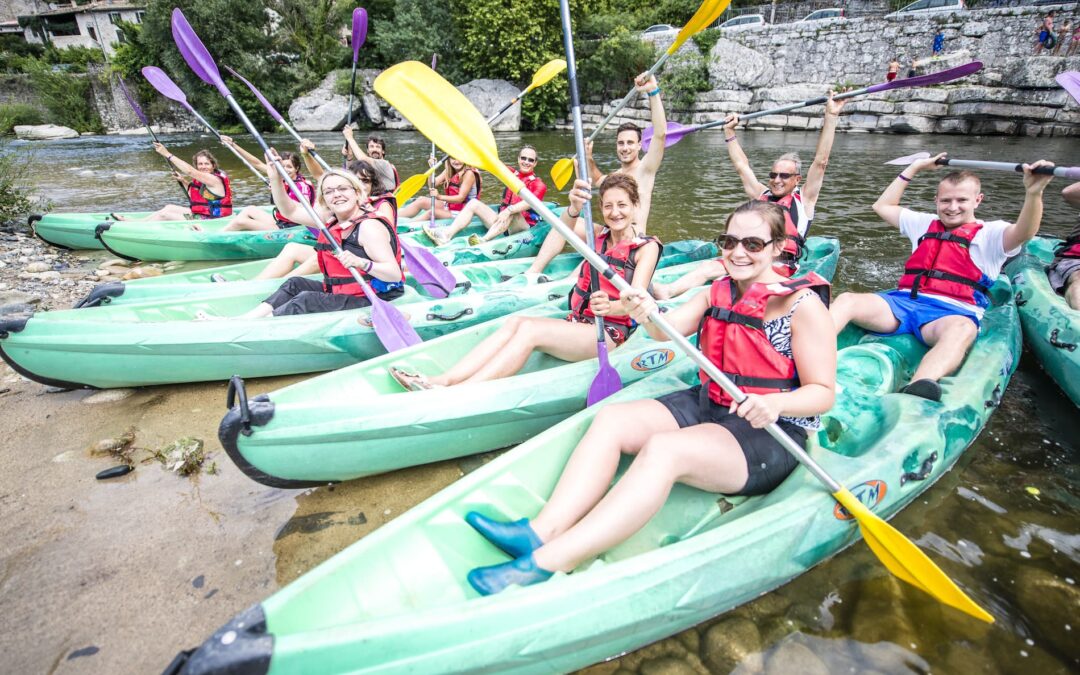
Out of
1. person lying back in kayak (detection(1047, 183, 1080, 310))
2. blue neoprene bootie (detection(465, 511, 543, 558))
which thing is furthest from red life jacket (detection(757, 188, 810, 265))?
blue neoprene bootie (detection(465, 511, 543, 558))

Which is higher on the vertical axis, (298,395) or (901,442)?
(298,395)

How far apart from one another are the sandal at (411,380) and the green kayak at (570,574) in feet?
3.06

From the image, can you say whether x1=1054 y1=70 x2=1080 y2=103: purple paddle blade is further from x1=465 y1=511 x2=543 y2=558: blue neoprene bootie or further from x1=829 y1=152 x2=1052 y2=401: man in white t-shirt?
x1=465 y1=511 x2=543 y2=558: blue neoprene bootie

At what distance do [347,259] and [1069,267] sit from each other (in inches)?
203

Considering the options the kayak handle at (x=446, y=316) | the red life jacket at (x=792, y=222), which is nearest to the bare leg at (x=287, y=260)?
the kayak handle at (x=446, y=316)

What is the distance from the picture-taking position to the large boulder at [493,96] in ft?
73.2

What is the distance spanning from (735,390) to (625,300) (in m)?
0.51

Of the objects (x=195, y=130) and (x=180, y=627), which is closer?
(x=180, y=627)

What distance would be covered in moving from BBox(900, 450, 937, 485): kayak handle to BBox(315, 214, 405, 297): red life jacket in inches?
129

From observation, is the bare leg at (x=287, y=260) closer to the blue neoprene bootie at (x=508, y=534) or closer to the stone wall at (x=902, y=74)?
the blue neoprene bootie at (x=508, y=534)

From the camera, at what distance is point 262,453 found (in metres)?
2.46

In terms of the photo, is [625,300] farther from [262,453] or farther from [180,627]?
[180,627]

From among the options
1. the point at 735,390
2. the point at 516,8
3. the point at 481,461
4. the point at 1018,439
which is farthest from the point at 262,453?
the point at 516,8

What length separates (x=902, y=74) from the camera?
18719 mm
